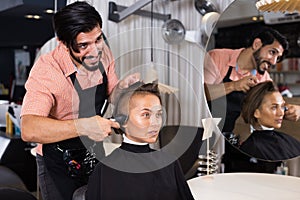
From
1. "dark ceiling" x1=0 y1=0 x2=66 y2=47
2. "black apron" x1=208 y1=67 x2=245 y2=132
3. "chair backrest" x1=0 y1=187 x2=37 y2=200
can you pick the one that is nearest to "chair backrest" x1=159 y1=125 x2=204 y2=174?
"black apron" x1=208 y1=67 x2=245 y2=132

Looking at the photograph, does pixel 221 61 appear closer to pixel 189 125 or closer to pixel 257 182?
pixel 189 125

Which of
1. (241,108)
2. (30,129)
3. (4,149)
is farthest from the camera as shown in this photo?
(4,149)

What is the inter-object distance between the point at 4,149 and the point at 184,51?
174 cm

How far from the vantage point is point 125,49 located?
6.06 ft

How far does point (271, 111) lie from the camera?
200 centimetres

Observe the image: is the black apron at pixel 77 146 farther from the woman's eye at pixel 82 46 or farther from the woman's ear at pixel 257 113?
the woman's ear at pixel 257 113

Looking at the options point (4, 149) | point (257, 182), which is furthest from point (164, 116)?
point (4, 149)

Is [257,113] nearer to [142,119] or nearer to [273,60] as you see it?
[273,60]

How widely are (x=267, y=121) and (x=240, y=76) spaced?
0.90 feet

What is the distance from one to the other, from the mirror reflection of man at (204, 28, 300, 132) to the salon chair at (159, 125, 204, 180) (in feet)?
0.73

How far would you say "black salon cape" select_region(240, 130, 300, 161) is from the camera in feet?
6.51

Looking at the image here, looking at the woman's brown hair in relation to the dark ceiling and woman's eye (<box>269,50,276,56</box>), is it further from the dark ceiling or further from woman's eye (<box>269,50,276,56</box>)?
the dark ceiling

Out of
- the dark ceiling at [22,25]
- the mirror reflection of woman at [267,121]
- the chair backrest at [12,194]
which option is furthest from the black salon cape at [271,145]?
the dark ceiling at [22,25]

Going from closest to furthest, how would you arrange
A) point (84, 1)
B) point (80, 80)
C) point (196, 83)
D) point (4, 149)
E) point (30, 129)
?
point (30, 129) → point (80, 80) → point (84, 1) → point (196, 83) → point (4, 149)
